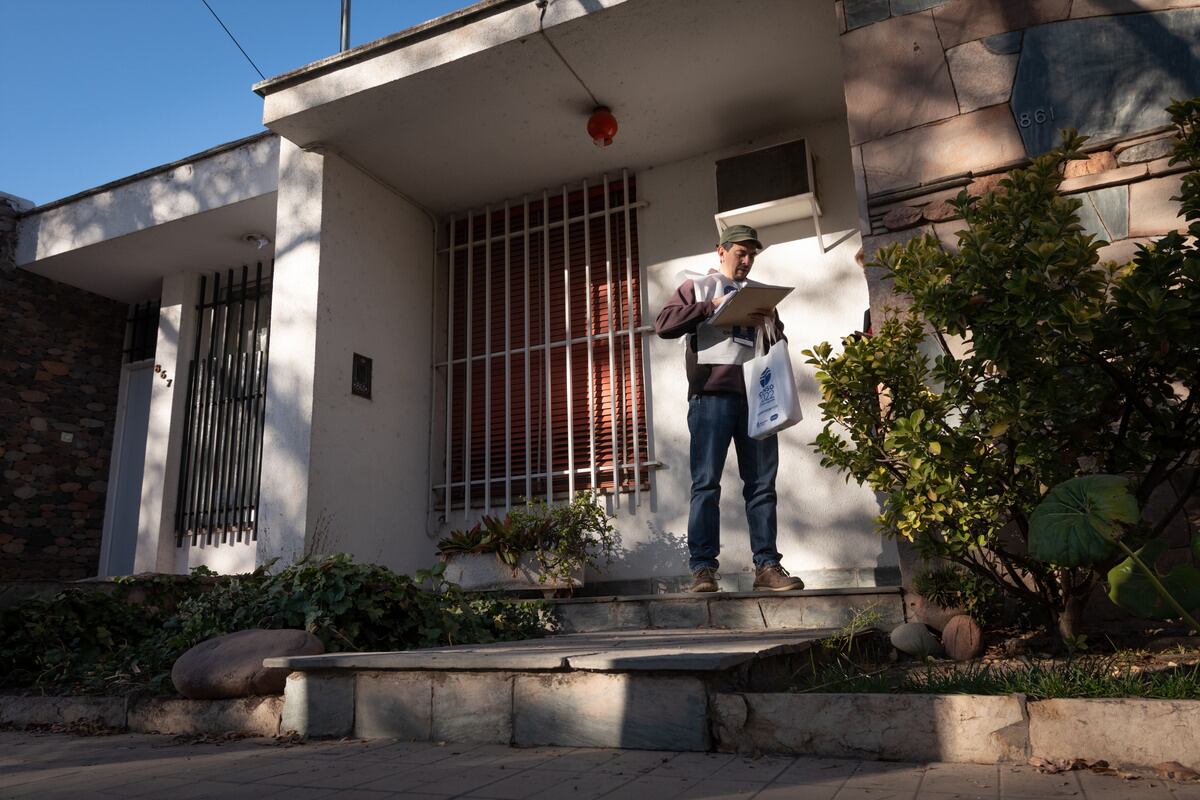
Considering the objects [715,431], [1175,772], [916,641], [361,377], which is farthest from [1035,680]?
[361,377]

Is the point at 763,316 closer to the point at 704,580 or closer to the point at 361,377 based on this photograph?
the point at 704,580

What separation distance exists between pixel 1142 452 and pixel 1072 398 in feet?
1.01

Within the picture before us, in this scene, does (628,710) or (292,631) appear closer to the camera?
(628,710)

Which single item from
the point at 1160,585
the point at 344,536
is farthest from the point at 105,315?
the point at 1160,585

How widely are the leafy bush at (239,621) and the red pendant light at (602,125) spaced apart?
323 cm

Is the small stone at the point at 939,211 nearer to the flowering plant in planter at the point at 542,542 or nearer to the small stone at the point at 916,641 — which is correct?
the small stone at the point at 916,641

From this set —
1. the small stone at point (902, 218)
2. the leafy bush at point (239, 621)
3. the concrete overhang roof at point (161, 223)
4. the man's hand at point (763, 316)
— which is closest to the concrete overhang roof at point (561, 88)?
the concrete overhang roof at point (161, 223)

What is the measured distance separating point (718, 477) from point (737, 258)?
1.27 meters

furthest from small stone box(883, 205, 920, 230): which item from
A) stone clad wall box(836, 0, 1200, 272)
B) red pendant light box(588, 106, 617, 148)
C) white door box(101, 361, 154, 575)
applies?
white door box(101, 361, 154, 575)

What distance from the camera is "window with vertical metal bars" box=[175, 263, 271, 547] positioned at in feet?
24.8

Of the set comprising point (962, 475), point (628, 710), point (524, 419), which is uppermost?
point (524, 419)

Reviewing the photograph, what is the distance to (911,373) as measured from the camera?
10.3 ft

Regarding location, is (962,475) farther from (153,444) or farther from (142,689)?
(153,444)

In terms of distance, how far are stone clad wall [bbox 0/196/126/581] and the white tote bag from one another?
700 cm
